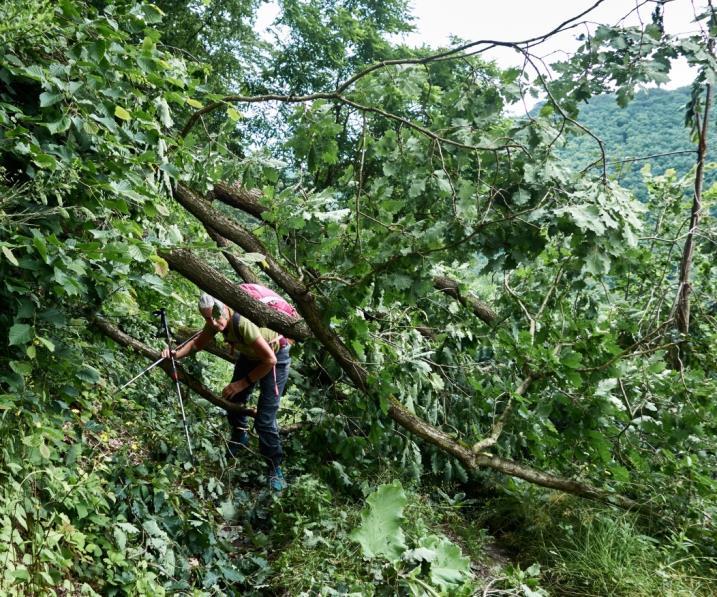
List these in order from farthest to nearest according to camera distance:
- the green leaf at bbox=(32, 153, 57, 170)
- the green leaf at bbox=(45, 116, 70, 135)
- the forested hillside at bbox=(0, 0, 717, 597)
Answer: the forested hillside at bbox=(0, 0, 717, 597) < the green leaf at bbox=(45, 116, 70, 135) < the green leaf at bbox=(32, 153, 57, 170)

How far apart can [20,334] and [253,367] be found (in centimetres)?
261

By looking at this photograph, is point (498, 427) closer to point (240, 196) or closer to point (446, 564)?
point (446, 564)

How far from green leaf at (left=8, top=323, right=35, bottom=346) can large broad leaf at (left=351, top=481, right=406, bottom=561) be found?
1518mm

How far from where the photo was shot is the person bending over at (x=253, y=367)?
4.32 m

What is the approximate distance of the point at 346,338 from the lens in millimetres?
3879

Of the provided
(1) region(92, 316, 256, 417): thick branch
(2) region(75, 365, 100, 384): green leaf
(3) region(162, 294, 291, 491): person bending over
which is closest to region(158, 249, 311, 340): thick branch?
(3) region(162, 294, 291, 491): person bending over

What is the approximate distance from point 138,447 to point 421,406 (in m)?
2.09

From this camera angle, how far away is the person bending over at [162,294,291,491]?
14.2ft

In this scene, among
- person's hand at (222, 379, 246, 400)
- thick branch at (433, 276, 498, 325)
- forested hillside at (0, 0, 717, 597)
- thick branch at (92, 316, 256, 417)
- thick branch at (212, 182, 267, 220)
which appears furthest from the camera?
thick branch at (212, 182, 267, 220)

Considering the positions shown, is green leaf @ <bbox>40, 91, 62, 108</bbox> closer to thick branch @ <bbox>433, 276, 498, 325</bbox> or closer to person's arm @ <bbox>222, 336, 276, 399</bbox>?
person's arm @ <bbox>222, 336, 276, 399</bbox>

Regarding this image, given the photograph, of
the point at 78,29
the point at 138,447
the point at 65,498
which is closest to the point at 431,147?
the point at 78,29

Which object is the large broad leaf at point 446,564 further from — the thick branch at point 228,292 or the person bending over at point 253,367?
the person bending over at point 253,367

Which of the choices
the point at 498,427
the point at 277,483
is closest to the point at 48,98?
the point at 277,483

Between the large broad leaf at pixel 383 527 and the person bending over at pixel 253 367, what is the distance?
2.22m
